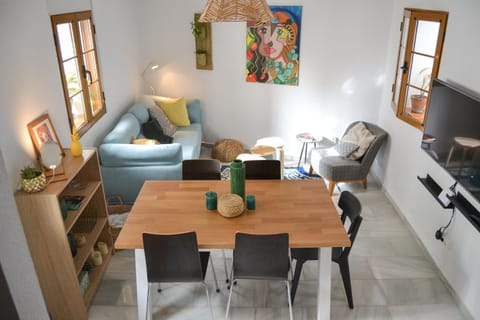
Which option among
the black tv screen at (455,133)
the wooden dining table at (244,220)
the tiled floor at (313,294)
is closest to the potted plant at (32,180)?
the wooden dining table at (244,220)

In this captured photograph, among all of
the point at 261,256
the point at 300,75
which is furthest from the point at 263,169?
the point at 300,75

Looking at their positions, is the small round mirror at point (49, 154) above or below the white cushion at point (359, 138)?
above

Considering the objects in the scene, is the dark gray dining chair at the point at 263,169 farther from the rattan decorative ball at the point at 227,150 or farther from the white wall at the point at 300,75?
the white wall at the point at 300,75

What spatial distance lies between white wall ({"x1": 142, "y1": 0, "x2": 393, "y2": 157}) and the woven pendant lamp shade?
137 inches

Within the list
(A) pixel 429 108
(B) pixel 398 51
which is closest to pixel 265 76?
(B) pixel 398 51

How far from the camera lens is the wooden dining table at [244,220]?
2.73 m

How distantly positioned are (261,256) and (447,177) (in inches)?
76.5

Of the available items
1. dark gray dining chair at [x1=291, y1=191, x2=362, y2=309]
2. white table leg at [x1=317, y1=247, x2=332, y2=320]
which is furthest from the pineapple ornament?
white table leg at [x1=317, y1=247, x2=332, y2=320]

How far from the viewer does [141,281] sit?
2980 millimetres

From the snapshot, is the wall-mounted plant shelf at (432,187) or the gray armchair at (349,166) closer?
the wall-mounted plant shelf at (432,187)

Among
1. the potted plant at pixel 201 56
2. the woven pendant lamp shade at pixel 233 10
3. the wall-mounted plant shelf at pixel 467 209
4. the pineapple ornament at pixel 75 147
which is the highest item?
the woven pendant lamp shade at pixel 233 10

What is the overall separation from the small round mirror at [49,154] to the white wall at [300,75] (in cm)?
355

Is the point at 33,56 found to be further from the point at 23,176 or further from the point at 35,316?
the point at 35,316

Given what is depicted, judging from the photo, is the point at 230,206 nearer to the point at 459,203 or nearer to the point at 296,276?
the point at 296,276
